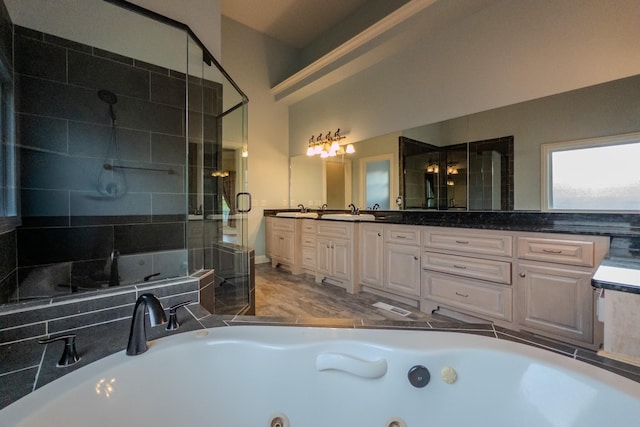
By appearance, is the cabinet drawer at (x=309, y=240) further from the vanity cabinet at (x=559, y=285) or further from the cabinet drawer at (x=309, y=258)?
the vanity cabinet at (x=559, y=285)

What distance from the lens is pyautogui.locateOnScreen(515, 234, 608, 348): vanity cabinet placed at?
62.2 inches

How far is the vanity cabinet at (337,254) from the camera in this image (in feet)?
9.61

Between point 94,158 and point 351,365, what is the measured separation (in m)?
2.47

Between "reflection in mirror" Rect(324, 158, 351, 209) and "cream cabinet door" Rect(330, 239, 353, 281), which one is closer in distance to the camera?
"cream cabinet door" Rect(330, 239, 353, 281)

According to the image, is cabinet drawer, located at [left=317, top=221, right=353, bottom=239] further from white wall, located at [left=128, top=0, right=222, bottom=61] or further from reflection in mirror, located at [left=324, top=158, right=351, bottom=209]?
white wall, located at [left=128, top=0, right=222, bottom=61]

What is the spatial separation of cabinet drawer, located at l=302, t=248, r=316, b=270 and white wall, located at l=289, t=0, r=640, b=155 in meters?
1.62

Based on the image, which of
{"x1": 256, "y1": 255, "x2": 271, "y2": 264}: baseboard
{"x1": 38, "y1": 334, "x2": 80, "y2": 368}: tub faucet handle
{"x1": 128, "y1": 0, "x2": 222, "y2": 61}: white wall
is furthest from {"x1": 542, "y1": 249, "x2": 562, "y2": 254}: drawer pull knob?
{"x1": 256, "y1": 255, "x2": 271, "y2": 264}: baseboard

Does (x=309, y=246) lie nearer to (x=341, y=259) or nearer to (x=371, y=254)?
(x=341, y=259)

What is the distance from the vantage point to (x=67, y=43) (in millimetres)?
1944

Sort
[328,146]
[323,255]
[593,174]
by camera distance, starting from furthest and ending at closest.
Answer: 1. [328,146]
2. [323,255]
3. [593,174]

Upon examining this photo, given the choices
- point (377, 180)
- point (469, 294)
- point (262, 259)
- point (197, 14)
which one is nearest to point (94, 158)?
point (197, 14)

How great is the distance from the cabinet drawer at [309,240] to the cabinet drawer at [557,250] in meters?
2.14

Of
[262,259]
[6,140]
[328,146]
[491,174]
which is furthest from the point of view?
[262,259]

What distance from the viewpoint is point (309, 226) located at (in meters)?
3.48
